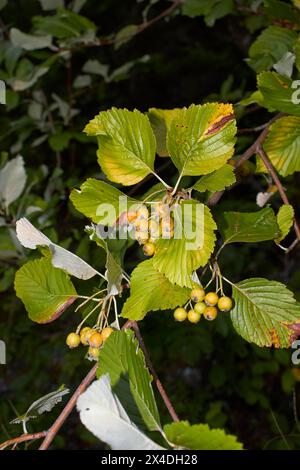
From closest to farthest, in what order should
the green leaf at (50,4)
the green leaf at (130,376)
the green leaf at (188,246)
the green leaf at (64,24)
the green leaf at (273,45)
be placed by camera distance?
the green leaf at (130,376), the green leaf at (188,246), the green leaf at (273,45), the green leaf at (64,24), the green leaf at (50,4)

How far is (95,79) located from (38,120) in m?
0.57

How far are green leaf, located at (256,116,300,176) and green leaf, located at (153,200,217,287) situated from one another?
36cm

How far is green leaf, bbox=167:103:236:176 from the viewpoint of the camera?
3.06 feet

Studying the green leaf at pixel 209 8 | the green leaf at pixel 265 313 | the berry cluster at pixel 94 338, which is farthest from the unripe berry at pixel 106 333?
the green leaf at pixel 209 8

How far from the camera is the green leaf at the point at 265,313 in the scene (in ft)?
3.17

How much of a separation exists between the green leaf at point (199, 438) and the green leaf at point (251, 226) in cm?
42

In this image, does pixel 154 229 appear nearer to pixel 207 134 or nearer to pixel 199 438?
pixel 207 134

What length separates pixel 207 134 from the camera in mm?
937

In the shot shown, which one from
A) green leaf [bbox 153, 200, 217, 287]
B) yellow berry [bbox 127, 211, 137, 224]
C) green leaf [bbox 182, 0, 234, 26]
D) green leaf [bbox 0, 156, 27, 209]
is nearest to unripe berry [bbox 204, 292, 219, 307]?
green leaf [bbox 153, 200, 217, 287]

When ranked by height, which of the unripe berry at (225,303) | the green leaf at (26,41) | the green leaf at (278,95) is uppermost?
the green leaf at (278,95)

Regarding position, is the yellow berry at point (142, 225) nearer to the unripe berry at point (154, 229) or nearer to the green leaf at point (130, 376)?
the unripe berry at point (154, 229)

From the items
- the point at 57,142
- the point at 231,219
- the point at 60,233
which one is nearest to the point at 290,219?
the point at 231,219

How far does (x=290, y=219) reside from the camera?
1.06 metres

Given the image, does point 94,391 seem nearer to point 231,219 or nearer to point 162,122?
point 231,219
